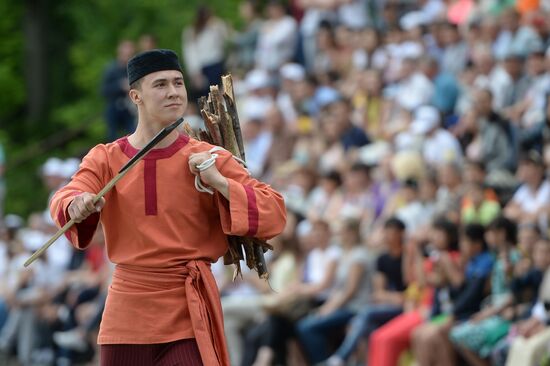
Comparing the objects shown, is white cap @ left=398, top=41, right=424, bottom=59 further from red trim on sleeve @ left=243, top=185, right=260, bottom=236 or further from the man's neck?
red trim on sleeve @ left=243, top=185, right=260, bottom=236

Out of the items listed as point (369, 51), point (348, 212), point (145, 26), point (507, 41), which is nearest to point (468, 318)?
point (348, 212)

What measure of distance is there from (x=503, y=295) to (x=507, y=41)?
4.66m

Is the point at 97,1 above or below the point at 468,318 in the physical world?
above

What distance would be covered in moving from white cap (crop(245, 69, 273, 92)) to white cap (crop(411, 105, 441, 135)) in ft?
10.6

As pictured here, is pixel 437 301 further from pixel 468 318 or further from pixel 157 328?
pixel 157 328

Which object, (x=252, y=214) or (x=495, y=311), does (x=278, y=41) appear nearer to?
(x=495, y=311)

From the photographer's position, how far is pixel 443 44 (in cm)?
1617

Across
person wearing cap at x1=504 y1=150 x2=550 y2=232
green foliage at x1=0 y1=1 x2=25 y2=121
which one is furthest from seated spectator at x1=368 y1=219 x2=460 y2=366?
green foliage at x1=0 y1=1 x2=25 y2=121

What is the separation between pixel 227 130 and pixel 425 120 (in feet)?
24.3

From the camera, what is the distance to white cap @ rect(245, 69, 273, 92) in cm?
1794

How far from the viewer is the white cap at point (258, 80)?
17938mm

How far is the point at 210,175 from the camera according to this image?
22.8 feet

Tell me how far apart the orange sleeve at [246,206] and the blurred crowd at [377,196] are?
4.00m

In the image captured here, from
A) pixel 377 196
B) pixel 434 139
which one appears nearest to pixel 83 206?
pixel 377 196
